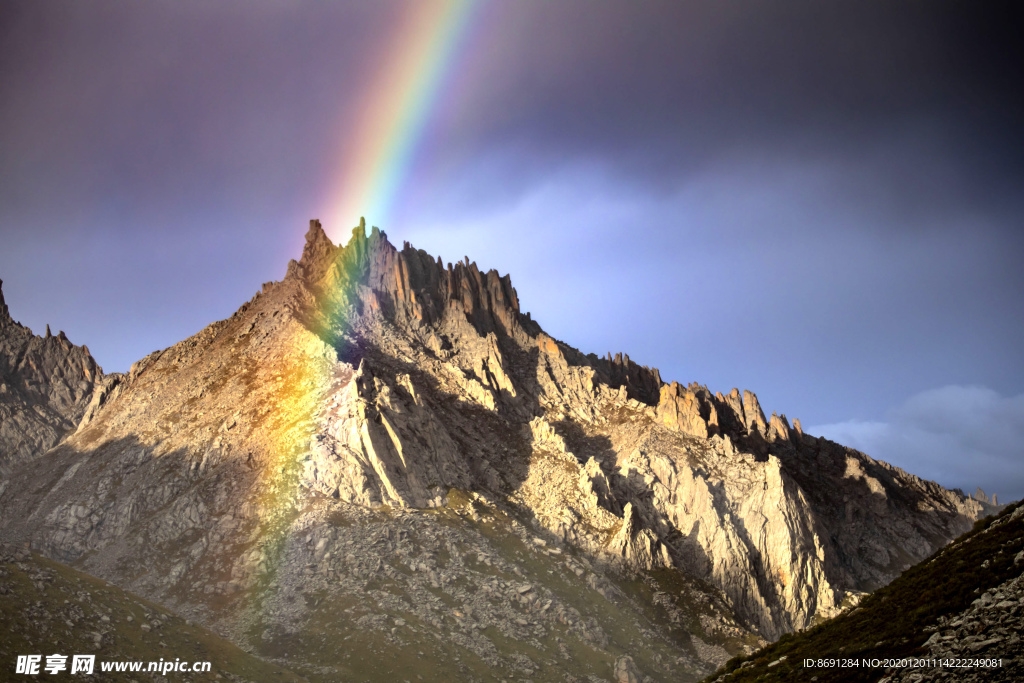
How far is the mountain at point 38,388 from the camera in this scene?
473 ft

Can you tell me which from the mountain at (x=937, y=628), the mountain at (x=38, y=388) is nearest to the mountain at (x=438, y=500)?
the mountain at (x=38, y=388)

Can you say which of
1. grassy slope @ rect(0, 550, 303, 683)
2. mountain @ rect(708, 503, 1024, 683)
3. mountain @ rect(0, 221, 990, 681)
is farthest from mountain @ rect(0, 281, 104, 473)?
mountain @ rect(708, 503, 1024, 683)

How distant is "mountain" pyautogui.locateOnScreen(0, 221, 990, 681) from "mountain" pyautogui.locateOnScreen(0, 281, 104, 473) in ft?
59.1

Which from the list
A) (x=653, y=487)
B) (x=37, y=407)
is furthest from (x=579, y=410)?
(x=37, y=407)

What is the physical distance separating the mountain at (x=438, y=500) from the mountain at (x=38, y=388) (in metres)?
18.0

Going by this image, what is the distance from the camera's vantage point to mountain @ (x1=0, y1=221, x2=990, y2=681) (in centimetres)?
8519

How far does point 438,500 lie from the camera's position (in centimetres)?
10569

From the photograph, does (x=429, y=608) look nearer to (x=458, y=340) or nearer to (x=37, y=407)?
(x=458, y=340)

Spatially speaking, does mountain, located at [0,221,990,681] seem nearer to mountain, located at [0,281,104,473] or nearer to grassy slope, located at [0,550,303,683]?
grassy slope, located at [0,550,303,683]

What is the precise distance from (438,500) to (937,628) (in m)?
83.8

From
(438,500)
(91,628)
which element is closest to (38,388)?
(438,500)

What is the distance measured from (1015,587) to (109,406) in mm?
140464

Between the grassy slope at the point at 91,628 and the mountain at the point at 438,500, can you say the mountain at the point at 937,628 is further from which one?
the mountain at the point at 438,500

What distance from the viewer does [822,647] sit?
36.3 meters
